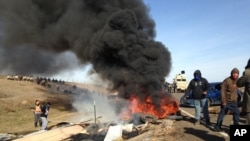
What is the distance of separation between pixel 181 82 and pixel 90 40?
20899mm

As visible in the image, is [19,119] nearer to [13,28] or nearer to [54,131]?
[13,28]

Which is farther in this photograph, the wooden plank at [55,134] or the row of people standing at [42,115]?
the row of people standing at [42,115]

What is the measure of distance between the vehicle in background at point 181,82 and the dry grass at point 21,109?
14226mm

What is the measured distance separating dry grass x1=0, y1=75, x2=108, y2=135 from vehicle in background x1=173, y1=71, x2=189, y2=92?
1423cm

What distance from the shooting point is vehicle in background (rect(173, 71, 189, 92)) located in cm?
3981

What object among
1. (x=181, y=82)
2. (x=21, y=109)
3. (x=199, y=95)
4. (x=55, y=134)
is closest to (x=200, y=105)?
(x=199, y=95)

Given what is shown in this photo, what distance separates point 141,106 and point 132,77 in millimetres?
2468

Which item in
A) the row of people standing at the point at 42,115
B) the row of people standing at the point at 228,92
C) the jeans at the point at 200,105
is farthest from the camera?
the row of people standing at the point at 42,115

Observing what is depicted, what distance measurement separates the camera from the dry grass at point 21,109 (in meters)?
18.9

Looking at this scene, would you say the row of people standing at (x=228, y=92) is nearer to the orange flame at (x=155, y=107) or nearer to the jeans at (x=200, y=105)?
the jeans at (x=200, y=105)

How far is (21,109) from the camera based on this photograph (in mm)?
28141

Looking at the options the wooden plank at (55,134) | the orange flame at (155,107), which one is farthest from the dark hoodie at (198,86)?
the wooden plank at (55,134)

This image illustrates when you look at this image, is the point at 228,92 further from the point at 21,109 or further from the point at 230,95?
the point at 21,109

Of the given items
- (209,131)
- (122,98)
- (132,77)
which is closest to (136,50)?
(132,77)
